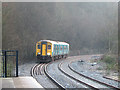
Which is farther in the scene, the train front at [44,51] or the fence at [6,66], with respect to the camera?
the train front at [44,51]

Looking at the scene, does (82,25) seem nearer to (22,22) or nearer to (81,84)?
(22,22)

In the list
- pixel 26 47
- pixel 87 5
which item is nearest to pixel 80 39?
pixel 87 5

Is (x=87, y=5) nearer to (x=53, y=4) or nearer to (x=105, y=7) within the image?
(x=105, y=7)

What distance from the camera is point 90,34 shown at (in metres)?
45.9

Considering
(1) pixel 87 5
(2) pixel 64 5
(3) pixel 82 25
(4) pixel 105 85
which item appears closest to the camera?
(4) pixel 105 85

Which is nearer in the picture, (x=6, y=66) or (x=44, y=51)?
(x=6, y=66)

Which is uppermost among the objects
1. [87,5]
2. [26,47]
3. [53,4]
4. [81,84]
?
[87,5]

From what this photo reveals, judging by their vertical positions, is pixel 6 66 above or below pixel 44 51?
below

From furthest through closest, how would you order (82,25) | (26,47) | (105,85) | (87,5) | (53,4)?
(87,5) → (82,25) → (53,4) → (26,47) → (105,85)

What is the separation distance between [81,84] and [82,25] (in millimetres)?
36292

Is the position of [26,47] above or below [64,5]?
below

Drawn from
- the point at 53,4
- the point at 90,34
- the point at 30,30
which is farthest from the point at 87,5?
the point at 30,30

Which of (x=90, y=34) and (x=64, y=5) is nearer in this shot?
(x=64, y=5)

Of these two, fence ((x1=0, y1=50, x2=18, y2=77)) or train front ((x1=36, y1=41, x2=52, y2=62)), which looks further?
train front ((x1=36, y1=41, x2=52, y2=62))
